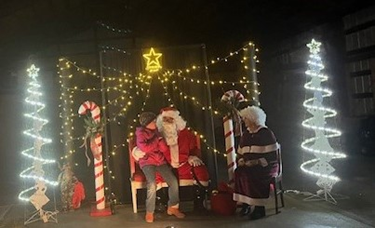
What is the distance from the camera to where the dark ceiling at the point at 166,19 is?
11.7 meters

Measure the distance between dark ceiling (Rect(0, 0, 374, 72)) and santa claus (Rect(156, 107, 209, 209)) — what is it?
5002 millimetres

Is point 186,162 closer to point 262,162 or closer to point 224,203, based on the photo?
point 224,203

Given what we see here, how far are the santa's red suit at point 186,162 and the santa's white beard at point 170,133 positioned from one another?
0.43 ft

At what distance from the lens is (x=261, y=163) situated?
25.4 feet

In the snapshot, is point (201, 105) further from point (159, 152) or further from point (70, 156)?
point (70, 156)

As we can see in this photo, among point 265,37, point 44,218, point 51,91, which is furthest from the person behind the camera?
point 265,37

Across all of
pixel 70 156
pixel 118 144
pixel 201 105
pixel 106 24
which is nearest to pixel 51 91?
pixel 106 24

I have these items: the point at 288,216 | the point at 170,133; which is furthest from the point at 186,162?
the point at 288,216

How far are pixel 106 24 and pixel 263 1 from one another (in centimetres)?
460

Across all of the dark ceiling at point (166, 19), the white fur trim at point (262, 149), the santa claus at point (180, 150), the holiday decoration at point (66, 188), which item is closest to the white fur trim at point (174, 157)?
the santa claus at point (180, 150)

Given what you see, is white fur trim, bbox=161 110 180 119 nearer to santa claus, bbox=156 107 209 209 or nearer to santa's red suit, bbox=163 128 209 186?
santa claus, bbox=156 107 209 209

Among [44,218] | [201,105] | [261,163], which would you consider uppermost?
[201,105]

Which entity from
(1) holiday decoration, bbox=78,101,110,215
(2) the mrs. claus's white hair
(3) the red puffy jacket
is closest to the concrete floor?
(1) holiday decoration, bbox=78,101,110,215

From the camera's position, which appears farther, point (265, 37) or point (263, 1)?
point (265, 37)
